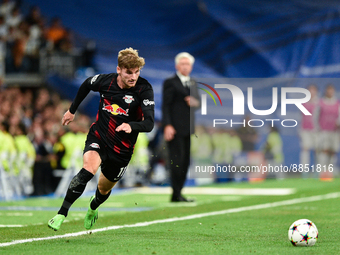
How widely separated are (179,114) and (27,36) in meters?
12.5

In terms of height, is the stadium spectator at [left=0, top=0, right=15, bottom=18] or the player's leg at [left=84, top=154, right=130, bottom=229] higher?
the stadium spectator at [left=0, top=0, right=15, bottom=18]

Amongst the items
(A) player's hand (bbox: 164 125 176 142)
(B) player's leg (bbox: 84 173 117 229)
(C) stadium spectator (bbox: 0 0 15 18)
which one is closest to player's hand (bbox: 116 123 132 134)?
(B) player's leg (bbox: 84 173 117 229)

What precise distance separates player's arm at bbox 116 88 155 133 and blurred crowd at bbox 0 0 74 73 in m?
15.6

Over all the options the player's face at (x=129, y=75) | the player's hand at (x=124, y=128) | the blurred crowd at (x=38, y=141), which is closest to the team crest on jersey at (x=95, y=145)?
the player's hand at (x=124, y=128)

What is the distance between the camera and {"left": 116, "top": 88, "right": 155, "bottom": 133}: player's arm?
6.28 meters

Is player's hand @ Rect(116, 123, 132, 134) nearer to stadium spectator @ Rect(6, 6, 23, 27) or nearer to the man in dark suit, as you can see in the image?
the man in dark suit

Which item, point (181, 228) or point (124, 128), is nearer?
point (124, 128)

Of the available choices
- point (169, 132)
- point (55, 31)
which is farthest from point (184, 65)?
point (55, 31)

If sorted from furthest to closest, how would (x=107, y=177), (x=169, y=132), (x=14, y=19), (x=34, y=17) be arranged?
(x=34, y=17)
(x=14, y=19)
(x=169, y=132)
(x=107, y=177)

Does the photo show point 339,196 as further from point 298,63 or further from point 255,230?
Answer: point 298,63

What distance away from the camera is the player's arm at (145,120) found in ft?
20.6

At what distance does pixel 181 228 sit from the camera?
296 inches

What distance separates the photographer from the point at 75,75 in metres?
21.3

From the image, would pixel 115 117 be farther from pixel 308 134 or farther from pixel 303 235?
pixel 308 134
